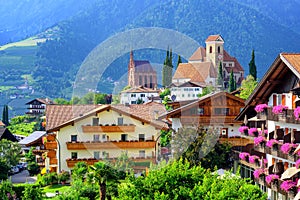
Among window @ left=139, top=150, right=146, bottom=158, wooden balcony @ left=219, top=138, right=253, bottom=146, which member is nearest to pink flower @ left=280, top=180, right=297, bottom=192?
wooden balcony @ left=219, top=138, right=253, bottom=146

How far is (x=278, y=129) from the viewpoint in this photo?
82.2 ft

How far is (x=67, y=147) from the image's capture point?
43.8 metres

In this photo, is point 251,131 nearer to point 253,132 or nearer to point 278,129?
point 253,132

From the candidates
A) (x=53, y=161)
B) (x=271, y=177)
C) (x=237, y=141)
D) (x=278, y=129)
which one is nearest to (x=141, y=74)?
(x=237, y=141)

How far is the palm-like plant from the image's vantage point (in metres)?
29.7

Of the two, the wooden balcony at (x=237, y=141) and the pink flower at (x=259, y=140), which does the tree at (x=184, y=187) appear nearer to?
the pink flower at (x=259, y=140)

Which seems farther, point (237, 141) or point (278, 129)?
point (237, 141)

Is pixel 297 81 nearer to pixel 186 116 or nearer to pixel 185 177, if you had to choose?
pixel 185 177

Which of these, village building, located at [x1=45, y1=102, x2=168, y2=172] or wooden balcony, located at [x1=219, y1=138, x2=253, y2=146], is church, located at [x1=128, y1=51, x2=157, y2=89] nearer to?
village building, located at [x1=45, y1=102, x2=168, y2=172]

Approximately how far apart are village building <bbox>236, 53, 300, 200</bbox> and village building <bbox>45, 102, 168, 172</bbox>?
12.1 m

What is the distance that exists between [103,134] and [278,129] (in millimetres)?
20157

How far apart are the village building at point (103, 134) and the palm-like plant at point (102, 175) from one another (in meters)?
8.65

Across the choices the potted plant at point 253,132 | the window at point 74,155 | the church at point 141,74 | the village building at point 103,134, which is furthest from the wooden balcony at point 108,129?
the potted plant at point 253,132

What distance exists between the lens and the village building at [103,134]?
41.2 metres
